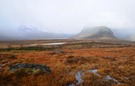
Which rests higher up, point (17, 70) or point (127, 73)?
point (17, 70)

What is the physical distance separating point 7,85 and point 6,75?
4.60 meters

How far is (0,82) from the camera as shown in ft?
69.2

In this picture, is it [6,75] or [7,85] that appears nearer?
[7,85]

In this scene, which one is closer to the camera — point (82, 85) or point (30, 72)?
point (82, 85)

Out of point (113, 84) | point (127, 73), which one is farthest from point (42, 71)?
point (127, 73)

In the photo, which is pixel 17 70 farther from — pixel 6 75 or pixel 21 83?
pixel 21 83

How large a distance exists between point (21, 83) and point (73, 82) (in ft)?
21.8

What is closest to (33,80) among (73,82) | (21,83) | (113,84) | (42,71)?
(21,83)

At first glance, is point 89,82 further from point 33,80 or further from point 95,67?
point 95,67

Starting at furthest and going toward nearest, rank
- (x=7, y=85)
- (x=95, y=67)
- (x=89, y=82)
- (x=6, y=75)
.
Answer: (x=95, y=67) → (x=6, y=75) → (x=89, y=82) → (x=7, y=85)

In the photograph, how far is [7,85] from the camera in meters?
20.0

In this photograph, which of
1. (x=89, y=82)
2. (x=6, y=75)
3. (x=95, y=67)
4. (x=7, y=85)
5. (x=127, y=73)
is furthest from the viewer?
(x=95, y=67)

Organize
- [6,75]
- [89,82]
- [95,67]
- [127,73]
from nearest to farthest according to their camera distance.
→ [89,82] < [6,75] < [127,73] < [95,67]

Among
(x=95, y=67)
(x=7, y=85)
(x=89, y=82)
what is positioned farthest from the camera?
(x=95, y=67)
